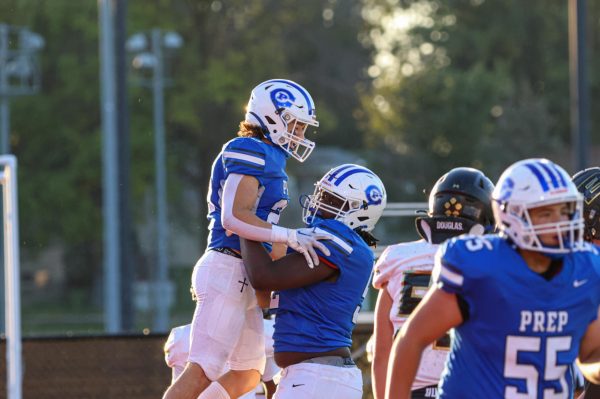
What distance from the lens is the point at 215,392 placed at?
6566 millimetres

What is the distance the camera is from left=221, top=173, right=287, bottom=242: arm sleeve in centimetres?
604

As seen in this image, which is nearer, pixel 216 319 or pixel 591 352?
pixel 591 352

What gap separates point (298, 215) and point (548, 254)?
34333 millimetres

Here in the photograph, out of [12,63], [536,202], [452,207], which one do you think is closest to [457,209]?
[452,207]

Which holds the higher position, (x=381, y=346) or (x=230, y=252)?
(x=230, y=252)

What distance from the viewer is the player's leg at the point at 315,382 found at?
5723mm

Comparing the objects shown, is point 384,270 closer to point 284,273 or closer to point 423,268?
point 423,268

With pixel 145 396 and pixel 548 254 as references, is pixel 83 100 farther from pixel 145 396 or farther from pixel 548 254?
pixel 548 254

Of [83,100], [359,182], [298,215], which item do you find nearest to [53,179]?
[83,100]

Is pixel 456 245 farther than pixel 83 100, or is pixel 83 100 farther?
pixel 83 100

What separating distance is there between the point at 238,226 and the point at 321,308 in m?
0.65

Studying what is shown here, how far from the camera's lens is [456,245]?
430 centimetres

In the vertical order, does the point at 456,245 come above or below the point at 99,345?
above

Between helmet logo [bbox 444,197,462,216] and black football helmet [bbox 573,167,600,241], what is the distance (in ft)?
3.55
